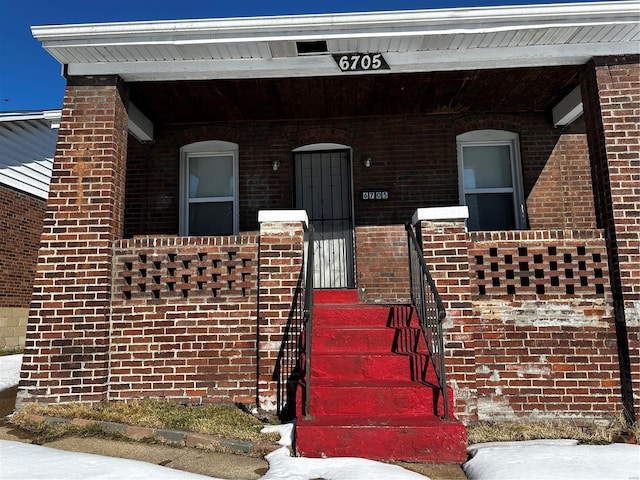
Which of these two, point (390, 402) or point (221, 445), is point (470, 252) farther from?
point (221, 445)

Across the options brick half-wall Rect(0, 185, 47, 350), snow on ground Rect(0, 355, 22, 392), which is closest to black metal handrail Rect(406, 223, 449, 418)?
snow on ground Rect(0, 355, 22, 392)

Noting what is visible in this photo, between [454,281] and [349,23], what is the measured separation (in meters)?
3.07

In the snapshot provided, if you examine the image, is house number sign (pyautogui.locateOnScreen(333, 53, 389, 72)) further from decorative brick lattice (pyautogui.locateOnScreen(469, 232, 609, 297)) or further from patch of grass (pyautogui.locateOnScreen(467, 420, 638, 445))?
patch of grass (pyautogui.locateOnScreen(467, 420, 638, 445))

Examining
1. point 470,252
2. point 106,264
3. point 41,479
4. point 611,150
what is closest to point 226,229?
point 106,264

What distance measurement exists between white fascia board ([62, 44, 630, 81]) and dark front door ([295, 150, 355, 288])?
1913 mm

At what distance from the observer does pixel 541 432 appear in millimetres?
4535

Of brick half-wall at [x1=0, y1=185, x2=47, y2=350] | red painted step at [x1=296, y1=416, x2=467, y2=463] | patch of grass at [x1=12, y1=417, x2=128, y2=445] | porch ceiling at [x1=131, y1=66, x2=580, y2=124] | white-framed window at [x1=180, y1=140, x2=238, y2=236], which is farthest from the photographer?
brick half-wall at [x1=0, y1=185, x2=47, y2=350]

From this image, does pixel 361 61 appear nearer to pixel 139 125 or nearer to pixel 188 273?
pixel 188 273

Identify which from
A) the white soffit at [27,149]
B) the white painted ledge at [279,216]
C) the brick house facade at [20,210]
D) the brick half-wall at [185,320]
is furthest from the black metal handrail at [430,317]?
the brick house facade at [20,210]

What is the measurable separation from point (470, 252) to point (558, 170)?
2.87 m

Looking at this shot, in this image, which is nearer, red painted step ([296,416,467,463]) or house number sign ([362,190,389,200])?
red painted step ([296,416,467,463])

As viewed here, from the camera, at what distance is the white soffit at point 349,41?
528cm

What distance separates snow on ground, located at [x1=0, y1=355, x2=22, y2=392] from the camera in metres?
6.93

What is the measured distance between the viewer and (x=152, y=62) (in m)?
5.77
